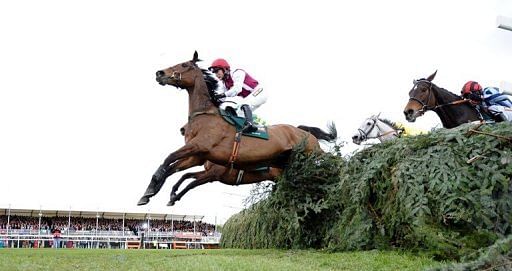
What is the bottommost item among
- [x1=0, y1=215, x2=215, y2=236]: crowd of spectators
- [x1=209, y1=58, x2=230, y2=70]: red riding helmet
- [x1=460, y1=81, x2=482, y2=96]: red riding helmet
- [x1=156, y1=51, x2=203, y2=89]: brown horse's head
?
[x1=0, y1=215, x2=215, y2=236]: crowd of spectators

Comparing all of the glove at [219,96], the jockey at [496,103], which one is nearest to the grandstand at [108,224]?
the glove at [219,96]

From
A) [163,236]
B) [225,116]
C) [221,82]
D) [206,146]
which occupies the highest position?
[221,82]

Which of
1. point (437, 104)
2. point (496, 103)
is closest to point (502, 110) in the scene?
point (496, 103)

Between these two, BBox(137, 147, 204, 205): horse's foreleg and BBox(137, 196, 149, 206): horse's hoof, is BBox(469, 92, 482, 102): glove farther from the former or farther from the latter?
BBox(137, 196, 149, 206): horse's hoof

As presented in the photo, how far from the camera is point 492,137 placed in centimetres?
651

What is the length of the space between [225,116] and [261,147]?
912 mm

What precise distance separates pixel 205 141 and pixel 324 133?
11.4ft

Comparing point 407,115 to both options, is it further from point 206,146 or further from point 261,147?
point 206,146

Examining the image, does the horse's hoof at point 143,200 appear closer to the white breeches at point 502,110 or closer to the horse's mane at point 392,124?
the white breeches at point 502,110

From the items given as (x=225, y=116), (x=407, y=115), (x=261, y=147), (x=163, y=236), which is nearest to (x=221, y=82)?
(x=225, y=116)

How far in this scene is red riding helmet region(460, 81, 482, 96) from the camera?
10.0 meters

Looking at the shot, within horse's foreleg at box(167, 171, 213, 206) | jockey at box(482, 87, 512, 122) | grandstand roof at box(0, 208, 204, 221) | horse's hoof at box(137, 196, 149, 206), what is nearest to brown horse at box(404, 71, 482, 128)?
jockey at box(482, 87, 512, 122)

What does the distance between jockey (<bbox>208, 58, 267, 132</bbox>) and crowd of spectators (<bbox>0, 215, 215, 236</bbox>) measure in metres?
24.1

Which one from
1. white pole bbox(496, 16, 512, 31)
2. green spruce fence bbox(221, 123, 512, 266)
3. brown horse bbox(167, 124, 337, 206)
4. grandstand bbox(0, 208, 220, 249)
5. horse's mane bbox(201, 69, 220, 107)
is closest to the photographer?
green spruce fence bbox(221, 123, 512, 266)
